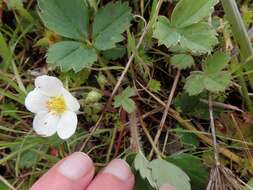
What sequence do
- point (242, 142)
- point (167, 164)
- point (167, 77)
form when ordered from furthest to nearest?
point (167, 77), point (242, 142), point (167, 164)

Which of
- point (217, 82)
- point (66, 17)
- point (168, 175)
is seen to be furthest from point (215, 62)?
A: point (66, 17)

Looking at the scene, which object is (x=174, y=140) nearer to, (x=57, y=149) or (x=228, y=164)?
(x=228, y=164)

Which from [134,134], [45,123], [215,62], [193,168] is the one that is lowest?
[193,168]

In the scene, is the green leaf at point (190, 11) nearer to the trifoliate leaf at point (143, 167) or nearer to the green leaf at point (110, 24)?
the green leaf at point (110, 24)

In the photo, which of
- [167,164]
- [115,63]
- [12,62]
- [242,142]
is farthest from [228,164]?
[12,62]

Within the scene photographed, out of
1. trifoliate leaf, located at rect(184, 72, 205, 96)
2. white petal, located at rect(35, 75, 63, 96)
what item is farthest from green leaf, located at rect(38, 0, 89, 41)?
trifoliate leaf, located at rect(184, 72, 205, 96)

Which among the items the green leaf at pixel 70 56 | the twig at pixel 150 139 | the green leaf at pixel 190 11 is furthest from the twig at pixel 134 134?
the green leaf at pixel 190 11

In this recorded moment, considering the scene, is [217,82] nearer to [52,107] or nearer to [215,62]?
[215,62]
